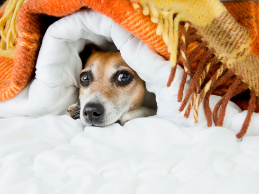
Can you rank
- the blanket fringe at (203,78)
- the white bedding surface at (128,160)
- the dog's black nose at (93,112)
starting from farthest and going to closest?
1. the dog's black nose at (93,112)
2. the blanket fringe at (203,78)
3. the white bedding surface at (128,160)

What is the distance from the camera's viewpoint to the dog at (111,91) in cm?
98

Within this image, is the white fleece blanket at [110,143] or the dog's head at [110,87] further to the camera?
the dog's head at [110,87]

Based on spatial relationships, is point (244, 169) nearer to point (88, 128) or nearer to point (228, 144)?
point (228, 144)

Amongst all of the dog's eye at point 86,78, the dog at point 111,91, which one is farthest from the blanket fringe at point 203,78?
the dog's eye at point 86,78

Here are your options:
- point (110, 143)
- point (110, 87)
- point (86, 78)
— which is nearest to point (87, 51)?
point (86, 78)

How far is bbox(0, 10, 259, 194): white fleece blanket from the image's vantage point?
0.51m

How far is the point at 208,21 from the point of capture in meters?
0.87

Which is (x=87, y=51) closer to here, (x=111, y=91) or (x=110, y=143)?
(x=111, y=91)

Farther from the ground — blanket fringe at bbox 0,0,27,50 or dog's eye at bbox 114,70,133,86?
blanket fringe at bbox 0,0,27,50

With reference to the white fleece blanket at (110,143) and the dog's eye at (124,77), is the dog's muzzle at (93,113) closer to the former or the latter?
the white fleece blanket at (110,143)

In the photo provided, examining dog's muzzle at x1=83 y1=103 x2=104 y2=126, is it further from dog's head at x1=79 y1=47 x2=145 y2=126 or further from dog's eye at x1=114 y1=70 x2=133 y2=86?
dog's eye at x1=114 y1=70 x2=133 y2=86

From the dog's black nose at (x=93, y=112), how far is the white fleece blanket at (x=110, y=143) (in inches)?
2.6

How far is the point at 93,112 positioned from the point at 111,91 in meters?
0.17

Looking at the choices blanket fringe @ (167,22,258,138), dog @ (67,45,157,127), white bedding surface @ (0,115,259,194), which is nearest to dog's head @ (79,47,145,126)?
dog @ (67,45,157,127)
